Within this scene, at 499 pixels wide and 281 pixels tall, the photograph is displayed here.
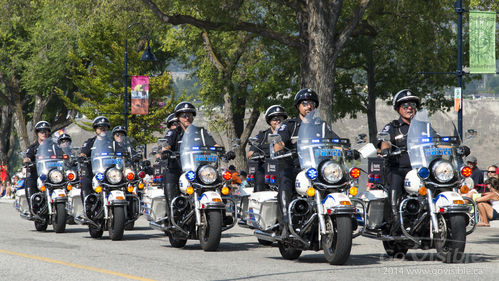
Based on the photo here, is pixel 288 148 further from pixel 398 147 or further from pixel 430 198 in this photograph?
pixel 430 198

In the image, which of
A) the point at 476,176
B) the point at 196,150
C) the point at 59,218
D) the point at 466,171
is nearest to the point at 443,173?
the point at 466,171

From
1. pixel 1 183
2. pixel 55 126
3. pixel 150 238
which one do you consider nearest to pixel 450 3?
pixel 150 238

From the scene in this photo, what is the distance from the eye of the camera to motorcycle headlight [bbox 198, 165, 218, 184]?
1270cm

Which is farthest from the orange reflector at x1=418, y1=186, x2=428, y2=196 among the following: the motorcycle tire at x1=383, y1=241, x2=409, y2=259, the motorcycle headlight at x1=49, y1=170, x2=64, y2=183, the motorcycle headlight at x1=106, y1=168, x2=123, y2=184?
the motorcycle headlight at x1=49, y1=170, x2=64, y2=183

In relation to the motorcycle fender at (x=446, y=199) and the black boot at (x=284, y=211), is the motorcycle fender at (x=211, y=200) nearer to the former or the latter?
the black boot at (x=284, y=211)

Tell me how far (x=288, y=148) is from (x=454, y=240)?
98.9 inches

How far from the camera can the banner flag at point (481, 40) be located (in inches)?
788

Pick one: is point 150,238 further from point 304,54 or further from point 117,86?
point 117,86

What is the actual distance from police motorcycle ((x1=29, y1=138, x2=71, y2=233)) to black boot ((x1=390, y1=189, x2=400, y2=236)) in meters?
7.41

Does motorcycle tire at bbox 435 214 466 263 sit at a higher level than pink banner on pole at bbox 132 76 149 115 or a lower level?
lower

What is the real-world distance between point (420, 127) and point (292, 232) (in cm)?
210

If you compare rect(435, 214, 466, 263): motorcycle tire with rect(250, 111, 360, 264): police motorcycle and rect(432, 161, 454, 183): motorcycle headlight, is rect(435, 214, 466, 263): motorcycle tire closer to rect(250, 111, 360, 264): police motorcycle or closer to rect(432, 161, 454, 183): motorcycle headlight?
rect(432, 161, 454, 183): motorcycle headlight

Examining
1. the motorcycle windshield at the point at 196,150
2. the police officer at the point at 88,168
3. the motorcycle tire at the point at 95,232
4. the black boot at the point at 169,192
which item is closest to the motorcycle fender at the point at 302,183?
the motorcycle windshield at the point at 196,150

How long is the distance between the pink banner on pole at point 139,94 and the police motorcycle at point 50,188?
15861 millimetres
